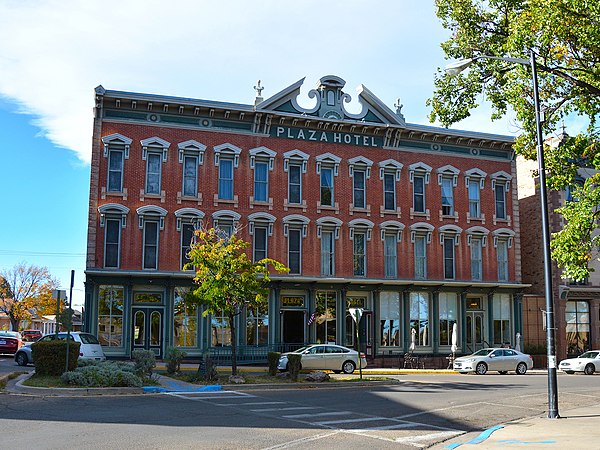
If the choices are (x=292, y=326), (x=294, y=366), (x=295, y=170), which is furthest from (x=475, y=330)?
(x=294, y=366)

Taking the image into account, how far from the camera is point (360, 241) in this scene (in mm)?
37219

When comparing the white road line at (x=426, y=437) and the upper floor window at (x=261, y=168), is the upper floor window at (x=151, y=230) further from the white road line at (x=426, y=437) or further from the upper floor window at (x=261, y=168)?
the white road line at (x=426, y=437)

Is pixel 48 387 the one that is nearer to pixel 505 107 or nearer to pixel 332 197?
pixel 505 107

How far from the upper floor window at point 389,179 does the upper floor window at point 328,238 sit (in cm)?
332

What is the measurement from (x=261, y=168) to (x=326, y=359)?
448 inches

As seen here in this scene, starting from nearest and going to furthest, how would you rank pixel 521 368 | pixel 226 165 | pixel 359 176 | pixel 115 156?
pixel 521 368 → pixel 115 156 → pixel 226 165 → pixel 359 176

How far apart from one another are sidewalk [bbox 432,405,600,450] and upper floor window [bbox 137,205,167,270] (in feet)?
72.6

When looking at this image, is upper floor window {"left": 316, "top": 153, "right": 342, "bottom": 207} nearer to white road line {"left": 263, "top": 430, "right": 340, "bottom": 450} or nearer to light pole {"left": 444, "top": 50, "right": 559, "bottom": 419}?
light pole {"left": 444, "top": 50, "right": 559, "bottom": 419}

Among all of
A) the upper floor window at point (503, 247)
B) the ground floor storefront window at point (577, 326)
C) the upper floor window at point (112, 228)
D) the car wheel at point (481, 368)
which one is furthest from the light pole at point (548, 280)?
the ground floor storefront window at point (577, 326)

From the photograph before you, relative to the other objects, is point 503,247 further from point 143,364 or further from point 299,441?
point 299,441

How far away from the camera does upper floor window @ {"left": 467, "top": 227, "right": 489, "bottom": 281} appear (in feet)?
130

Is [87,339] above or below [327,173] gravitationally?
below

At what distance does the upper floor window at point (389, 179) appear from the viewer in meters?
38.0

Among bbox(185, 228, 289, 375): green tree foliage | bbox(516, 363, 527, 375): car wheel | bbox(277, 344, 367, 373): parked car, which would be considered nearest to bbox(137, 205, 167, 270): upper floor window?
bbox(277, 344, 367, 373): parked car
